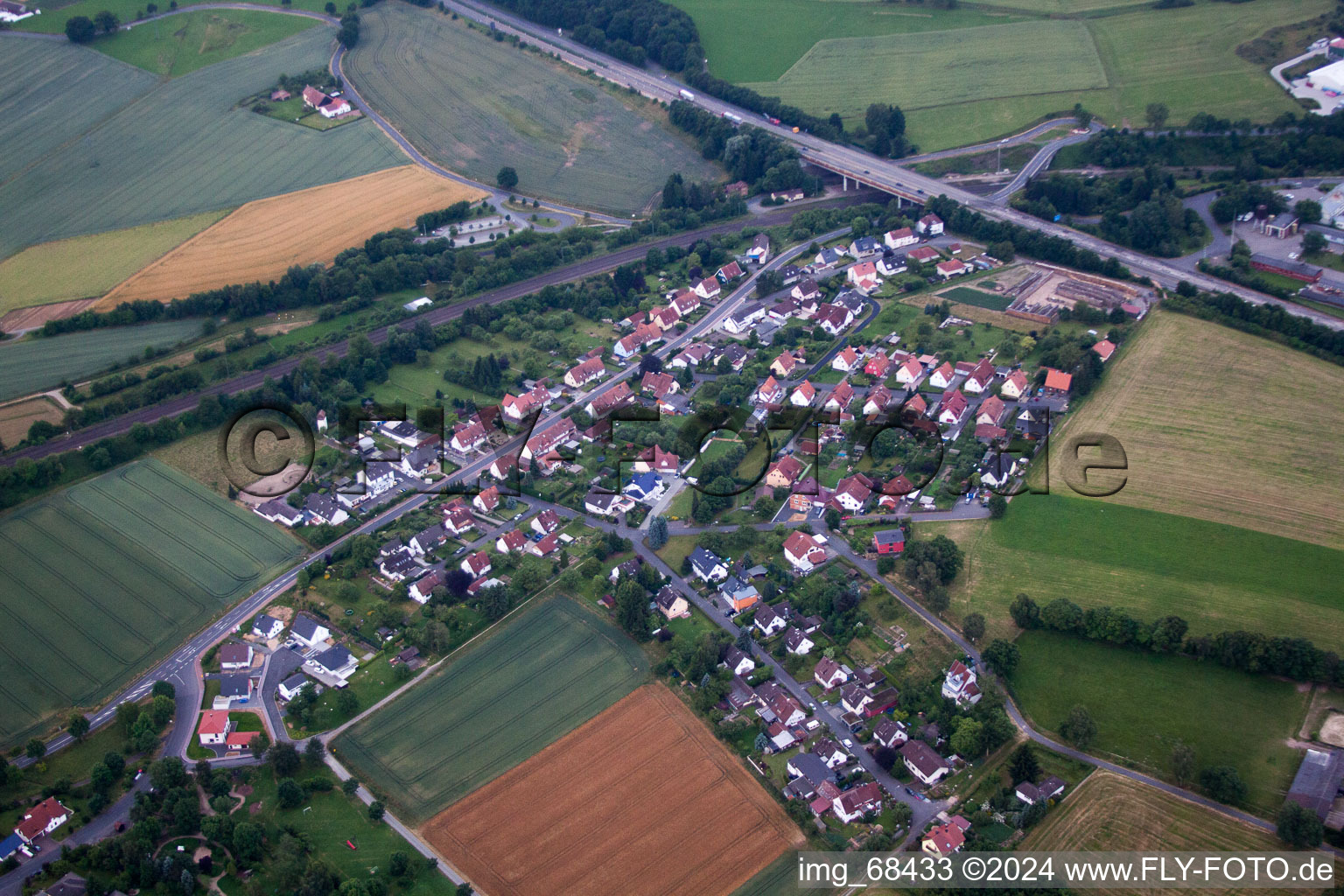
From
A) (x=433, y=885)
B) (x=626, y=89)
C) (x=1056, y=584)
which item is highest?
(x=626, y=89)

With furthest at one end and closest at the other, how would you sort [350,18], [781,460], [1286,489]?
[350,18] < [781,460] < [1286,489]

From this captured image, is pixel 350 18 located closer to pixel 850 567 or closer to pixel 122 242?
pixel 122 242

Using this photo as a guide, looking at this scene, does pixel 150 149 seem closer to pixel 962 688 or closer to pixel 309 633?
pixel 309 633

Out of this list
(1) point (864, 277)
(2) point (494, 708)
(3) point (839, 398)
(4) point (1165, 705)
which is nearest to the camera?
(4) point (1165, 705)

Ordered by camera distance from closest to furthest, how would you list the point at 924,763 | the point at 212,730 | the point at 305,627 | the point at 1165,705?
the point at 924,763
the point at 1165,705
the point at 212,730
the point at 305,627

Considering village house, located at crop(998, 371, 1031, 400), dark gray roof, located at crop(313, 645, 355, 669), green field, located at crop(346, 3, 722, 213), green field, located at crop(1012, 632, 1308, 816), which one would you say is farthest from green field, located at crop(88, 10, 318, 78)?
green field, located at crop(1012, 632, 1308, 816)

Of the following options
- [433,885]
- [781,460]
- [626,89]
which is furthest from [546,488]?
[626,89]

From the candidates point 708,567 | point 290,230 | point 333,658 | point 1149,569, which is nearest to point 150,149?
point 290,230
